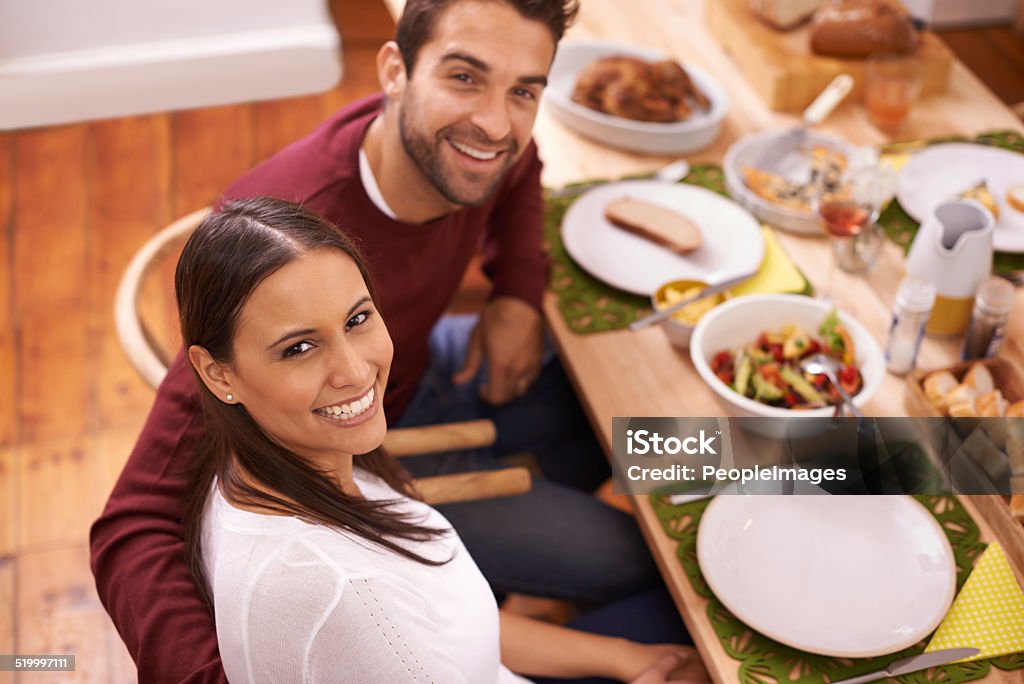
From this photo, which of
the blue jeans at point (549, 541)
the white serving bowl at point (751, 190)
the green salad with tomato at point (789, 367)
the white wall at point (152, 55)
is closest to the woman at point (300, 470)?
the blue jeans at point (549, 541)

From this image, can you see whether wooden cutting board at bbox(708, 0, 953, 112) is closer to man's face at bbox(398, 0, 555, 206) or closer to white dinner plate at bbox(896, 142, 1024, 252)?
white dinner plate at bbox(896, 142, 1024, 252)

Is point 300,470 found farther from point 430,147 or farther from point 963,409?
point 963,409

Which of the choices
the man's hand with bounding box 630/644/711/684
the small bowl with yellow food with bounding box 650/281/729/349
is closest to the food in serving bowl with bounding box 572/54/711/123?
the small bowl with yellow food with bounding box 650/281/729/349

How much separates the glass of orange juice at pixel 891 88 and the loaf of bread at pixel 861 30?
4cm

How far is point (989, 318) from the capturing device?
4.97ft

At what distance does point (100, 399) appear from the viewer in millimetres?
2627

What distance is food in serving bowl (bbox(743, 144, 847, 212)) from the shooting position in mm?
1885

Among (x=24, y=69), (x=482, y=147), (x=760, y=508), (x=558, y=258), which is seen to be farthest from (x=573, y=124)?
(x=24, y=69)

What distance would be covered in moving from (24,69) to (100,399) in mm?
1417

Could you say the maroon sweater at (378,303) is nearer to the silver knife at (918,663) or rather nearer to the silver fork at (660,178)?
the silver fork at (660,178)

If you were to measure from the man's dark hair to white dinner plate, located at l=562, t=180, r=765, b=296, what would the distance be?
39 cm

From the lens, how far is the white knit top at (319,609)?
106cm

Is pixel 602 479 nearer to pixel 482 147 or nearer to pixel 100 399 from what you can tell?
pixel 482 147

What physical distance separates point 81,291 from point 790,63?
1886 millimetres
